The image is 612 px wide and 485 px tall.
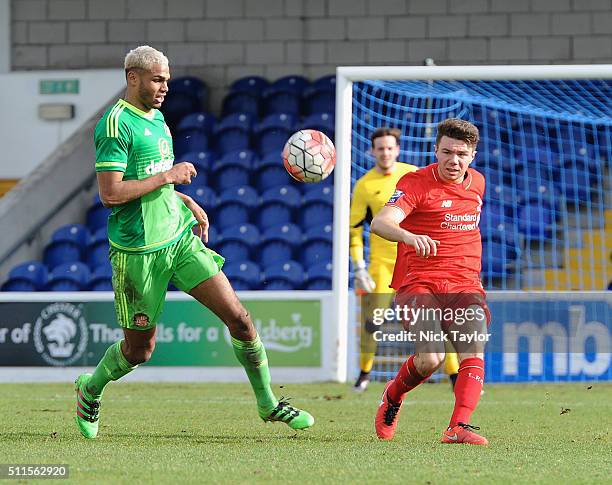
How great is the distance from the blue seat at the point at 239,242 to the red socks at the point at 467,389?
756 cm

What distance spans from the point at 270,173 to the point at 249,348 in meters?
8.42

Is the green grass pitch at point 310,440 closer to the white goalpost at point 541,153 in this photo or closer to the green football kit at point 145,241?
the green football kit at point 145,241

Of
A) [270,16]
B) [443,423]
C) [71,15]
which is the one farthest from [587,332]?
[71,15]

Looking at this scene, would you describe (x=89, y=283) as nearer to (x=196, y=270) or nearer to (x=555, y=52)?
(x=555, y=52)

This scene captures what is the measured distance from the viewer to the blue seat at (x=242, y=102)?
15555 millimetres

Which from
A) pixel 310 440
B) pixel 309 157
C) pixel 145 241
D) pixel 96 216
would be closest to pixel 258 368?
pixel 310 440

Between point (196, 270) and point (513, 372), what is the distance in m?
5.50

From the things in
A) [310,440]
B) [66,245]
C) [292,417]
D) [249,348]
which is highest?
[66,245]

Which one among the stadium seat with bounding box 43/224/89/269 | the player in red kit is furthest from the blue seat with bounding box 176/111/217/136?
the player in red kit

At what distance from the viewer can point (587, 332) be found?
1113cm

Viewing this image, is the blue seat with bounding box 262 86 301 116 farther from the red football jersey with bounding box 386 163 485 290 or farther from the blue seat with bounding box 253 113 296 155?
the red football jersey with bounding box 386 163 485 290

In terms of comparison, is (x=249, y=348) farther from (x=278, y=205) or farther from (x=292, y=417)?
(x=278, y=205)

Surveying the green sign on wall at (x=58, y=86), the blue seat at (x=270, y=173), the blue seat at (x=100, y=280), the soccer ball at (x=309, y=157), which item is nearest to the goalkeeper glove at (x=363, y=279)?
the soccer ball at (x=309, y=157)

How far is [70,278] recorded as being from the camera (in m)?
13.7
